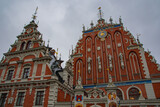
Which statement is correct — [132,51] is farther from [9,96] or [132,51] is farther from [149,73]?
[9,96]

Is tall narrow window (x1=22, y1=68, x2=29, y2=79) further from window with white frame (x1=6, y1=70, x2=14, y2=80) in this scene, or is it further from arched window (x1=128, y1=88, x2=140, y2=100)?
arched window (x1=128, y1=88, x2=140, y2=100)

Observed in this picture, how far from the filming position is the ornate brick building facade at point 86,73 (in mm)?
15391

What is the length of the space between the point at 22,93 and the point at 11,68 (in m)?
5.19

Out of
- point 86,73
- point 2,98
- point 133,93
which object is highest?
point 86,73

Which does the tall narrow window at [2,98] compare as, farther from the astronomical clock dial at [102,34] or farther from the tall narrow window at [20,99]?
the astronomical clock dial at [102,34]

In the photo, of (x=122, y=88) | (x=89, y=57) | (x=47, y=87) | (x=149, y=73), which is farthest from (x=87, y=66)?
(x=149, y=73)

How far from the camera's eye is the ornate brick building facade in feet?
50.5

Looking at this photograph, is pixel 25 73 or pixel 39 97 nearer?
pixel 39 97

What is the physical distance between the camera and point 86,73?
21.1 metres

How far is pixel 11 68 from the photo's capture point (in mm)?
20406

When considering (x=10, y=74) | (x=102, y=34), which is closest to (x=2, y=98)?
(x=10, y=74)

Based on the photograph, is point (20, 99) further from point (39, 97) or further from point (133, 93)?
point (133, 93)

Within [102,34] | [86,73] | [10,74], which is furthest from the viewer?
[102,34]

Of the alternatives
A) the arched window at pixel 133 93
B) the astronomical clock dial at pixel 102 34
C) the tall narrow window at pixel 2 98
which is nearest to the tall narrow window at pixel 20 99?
the tall narrow window at pixel 2 98
